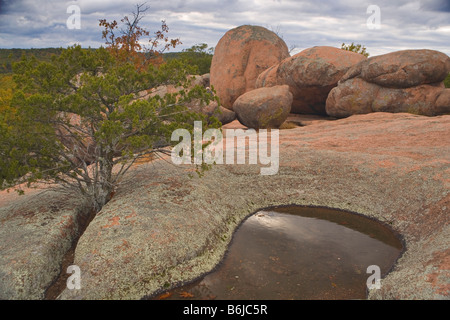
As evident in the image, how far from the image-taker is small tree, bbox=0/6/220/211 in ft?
32.2

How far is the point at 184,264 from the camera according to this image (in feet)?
31.5

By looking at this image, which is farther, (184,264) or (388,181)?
(388,181)

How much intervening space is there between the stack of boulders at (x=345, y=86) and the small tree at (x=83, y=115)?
13942 mm

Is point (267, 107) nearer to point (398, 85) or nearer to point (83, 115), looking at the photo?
point (398, 85)

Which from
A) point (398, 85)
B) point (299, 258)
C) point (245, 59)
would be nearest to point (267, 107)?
point (398, 85)

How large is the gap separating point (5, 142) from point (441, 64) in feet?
78.9

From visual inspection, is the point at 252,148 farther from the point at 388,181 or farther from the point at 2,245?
the point at 2,245

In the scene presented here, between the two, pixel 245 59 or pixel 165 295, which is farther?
pixel 245 59

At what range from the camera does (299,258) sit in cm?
1012

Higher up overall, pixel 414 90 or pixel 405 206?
pixel 414 90

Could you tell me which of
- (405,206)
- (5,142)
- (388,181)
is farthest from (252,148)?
(5,142)

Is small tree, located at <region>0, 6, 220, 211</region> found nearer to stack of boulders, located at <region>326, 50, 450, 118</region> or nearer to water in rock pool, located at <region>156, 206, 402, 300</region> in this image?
water in rock pool, located at <region>156, 206, 402, 300</region>

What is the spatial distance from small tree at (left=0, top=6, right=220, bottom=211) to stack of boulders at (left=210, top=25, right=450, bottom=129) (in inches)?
549

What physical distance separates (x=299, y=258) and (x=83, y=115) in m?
7.50
